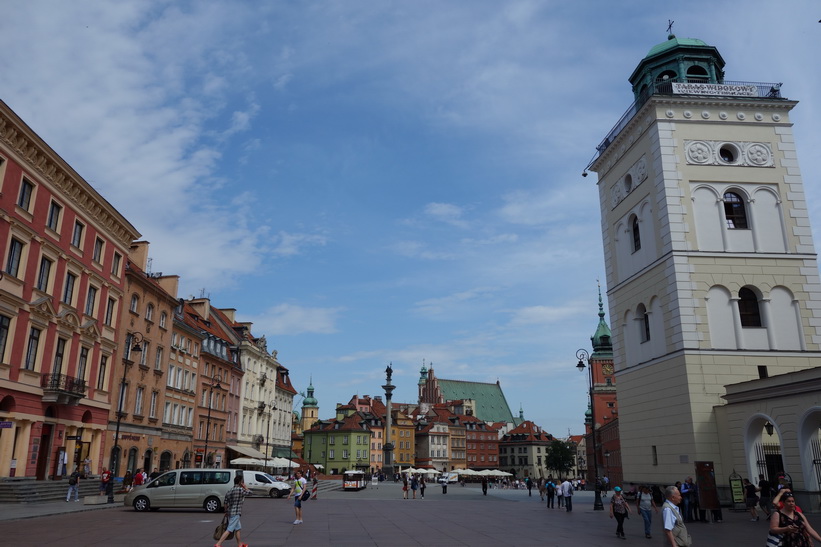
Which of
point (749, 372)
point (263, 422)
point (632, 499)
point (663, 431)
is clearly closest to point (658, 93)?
point (749, 372)

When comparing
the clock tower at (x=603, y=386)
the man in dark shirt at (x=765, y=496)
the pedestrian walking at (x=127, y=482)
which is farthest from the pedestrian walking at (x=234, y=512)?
the clock tower at (x=603, y=386)

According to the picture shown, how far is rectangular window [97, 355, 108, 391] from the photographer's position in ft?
121

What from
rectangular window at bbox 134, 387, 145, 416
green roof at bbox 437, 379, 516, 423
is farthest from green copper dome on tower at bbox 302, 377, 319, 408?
rectangular window at bbox 134, 387, 145, 416

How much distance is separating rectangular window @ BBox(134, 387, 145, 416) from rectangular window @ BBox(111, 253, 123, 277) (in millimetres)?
8594

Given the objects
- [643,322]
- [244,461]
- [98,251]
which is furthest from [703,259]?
[244,461]

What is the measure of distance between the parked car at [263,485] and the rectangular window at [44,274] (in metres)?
18.2

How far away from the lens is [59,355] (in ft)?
105

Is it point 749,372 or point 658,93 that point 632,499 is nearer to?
point 749,372

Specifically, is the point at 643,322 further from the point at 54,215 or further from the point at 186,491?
the point at 54,215

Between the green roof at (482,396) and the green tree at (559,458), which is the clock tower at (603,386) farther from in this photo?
the green roof at (482,396)

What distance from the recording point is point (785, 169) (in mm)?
31953

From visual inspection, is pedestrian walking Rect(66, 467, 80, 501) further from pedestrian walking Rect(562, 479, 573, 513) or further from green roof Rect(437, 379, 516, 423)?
green roof Rect(437, 379, 516, 423)

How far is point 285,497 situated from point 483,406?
137575mm

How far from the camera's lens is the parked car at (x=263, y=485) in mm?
41844
